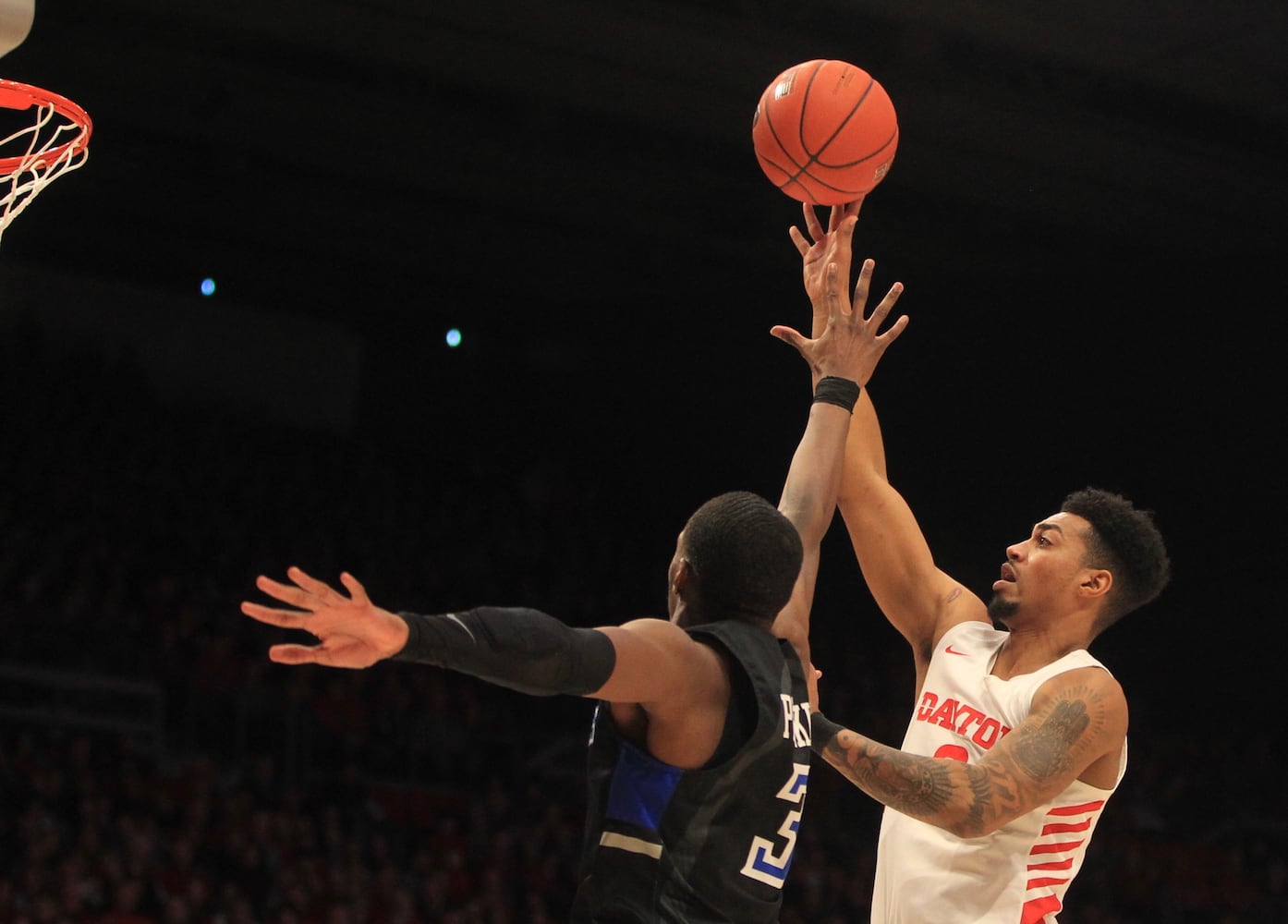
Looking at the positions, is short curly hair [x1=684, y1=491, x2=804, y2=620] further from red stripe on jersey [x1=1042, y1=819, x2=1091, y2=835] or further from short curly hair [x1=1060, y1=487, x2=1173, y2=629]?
short curly hair [x1=1060, y1=487, x2=1173, y2=629]

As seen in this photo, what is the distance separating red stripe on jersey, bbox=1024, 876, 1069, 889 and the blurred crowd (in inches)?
246

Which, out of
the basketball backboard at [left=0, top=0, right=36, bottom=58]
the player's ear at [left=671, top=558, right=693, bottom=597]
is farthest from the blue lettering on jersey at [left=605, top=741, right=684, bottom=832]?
the basketball backboard at [left=0, top=0, right=36, bottom=58]

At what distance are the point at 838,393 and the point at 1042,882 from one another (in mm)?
1206

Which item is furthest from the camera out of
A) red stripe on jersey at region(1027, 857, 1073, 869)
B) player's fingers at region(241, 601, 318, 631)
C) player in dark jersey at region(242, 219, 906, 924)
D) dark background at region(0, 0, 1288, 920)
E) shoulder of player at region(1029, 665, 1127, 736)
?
dark background at region(0, 0, 1288, 920)

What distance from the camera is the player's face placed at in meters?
3.64

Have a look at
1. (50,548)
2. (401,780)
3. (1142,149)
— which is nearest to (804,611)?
(401,780)

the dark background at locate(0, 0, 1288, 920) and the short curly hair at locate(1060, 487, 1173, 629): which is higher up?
the dark background at locate(0, 0, 1288, 920)

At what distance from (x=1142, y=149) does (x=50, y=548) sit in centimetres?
853

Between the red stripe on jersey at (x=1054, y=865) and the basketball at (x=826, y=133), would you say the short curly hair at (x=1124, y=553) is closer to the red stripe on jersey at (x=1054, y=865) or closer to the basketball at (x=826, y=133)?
the red stripe on jersey at (x=1054, y=865)

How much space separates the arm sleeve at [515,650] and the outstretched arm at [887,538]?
1.80 m

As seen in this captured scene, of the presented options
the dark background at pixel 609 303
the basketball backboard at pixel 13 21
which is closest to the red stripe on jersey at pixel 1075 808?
the basketball backboard at pixel 13 21

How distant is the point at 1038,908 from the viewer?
11.3ft

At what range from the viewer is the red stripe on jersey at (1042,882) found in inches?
135

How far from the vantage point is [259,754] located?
10234 mm
